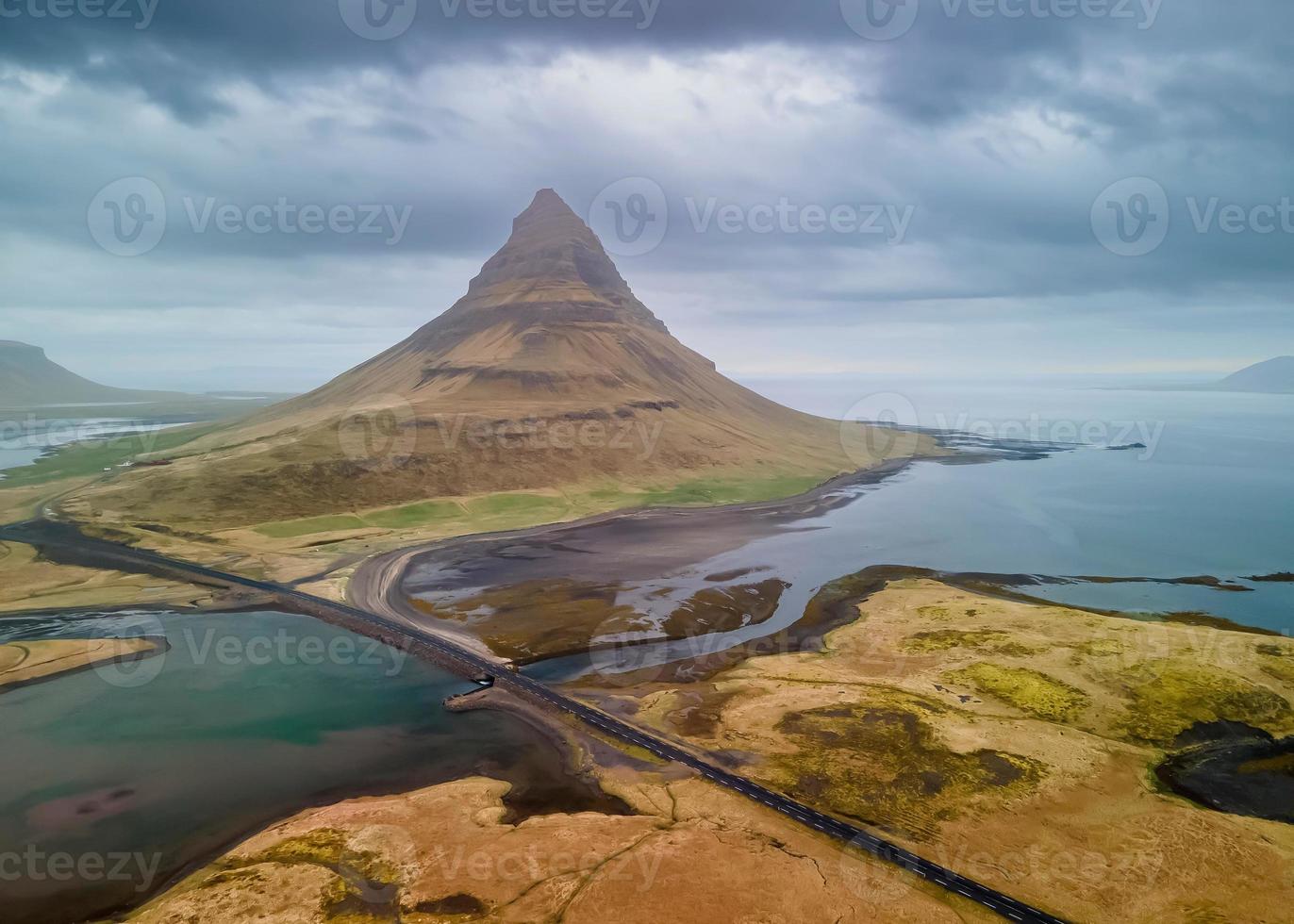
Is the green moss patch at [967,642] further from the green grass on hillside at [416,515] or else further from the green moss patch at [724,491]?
the green grass on hillside at [416,515]

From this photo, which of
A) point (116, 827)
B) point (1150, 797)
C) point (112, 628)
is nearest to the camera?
point (116, 827)

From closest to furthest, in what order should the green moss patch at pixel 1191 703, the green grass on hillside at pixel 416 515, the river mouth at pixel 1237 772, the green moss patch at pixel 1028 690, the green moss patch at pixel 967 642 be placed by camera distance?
the river mouth at pixel 1237 772 → the green moss patch at pixel 1191 703 → the green moss patch at pixel 1028 690 → the green moss patch at pixel 967 642 → the green grass on hillside at pixel 416 515

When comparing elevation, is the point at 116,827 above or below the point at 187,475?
below

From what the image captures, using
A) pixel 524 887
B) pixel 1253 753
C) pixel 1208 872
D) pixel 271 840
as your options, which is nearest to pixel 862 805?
pixel 1208 872

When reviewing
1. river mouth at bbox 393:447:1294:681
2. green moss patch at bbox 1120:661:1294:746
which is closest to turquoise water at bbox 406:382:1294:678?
river mouth at bbox 393:447:1294:681

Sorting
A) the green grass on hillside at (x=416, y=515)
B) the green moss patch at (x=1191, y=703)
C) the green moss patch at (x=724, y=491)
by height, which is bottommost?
the green moss patch at (x=1191, y=703)

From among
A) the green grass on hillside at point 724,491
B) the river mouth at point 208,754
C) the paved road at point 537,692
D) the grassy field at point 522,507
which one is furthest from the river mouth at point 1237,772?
the green grass on hillside at point 724,491

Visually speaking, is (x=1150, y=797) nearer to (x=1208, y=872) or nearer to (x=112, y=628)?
(x=1208, y=872)
